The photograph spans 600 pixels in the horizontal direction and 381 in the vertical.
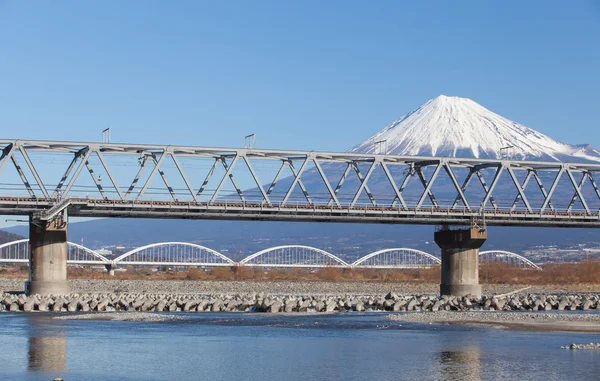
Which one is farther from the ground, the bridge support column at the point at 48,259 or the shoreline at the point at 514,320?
the bridge support column at the point at 48,259

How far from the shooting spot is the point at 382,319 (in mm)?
60250

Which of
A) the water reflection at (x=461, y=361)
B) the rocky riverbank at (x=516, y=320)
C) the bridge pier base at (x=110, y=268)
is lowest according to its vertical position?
the water reflection at (x=461, y=361)

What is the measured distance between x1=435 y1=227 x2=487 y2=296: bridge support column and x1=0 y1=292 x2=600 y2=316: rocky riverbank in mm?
7879

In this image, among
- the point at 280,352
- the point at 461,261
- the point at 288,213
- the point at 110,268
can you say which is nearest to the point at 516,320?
the point at 280,352

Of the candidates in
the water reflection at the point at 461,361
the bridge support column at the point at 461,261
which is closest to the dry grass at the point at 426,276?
the bridge support column at the point at 461,261

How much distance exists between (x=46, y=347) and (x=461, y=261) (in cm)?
4780

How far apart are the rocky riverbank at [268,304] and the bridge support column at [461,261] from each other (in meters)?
7.88

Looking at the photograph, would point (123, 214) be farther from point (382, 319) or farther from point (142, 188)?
point (382, 319)

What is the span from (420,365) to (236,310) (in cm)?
3088

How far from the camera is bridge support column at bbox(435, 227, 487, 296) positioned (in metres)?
84.1

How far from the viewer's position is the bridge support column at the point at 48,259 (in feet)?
241

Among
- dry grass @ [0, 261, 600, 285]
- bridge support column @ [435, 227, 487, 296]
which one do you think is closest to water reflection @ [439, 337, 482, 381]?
bridge support column @ [435, 227, 487, 296]

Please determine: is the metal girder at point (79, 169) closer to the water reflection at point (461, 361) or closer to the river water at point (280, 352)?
the river water at point (280, 352)

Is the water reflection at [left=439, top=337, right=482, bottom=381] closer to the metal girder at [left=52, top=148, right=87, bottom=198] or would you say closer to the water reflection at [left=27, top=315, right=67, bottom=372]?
the water reflection at [left=27, top=315, right=67, bottom=372]
